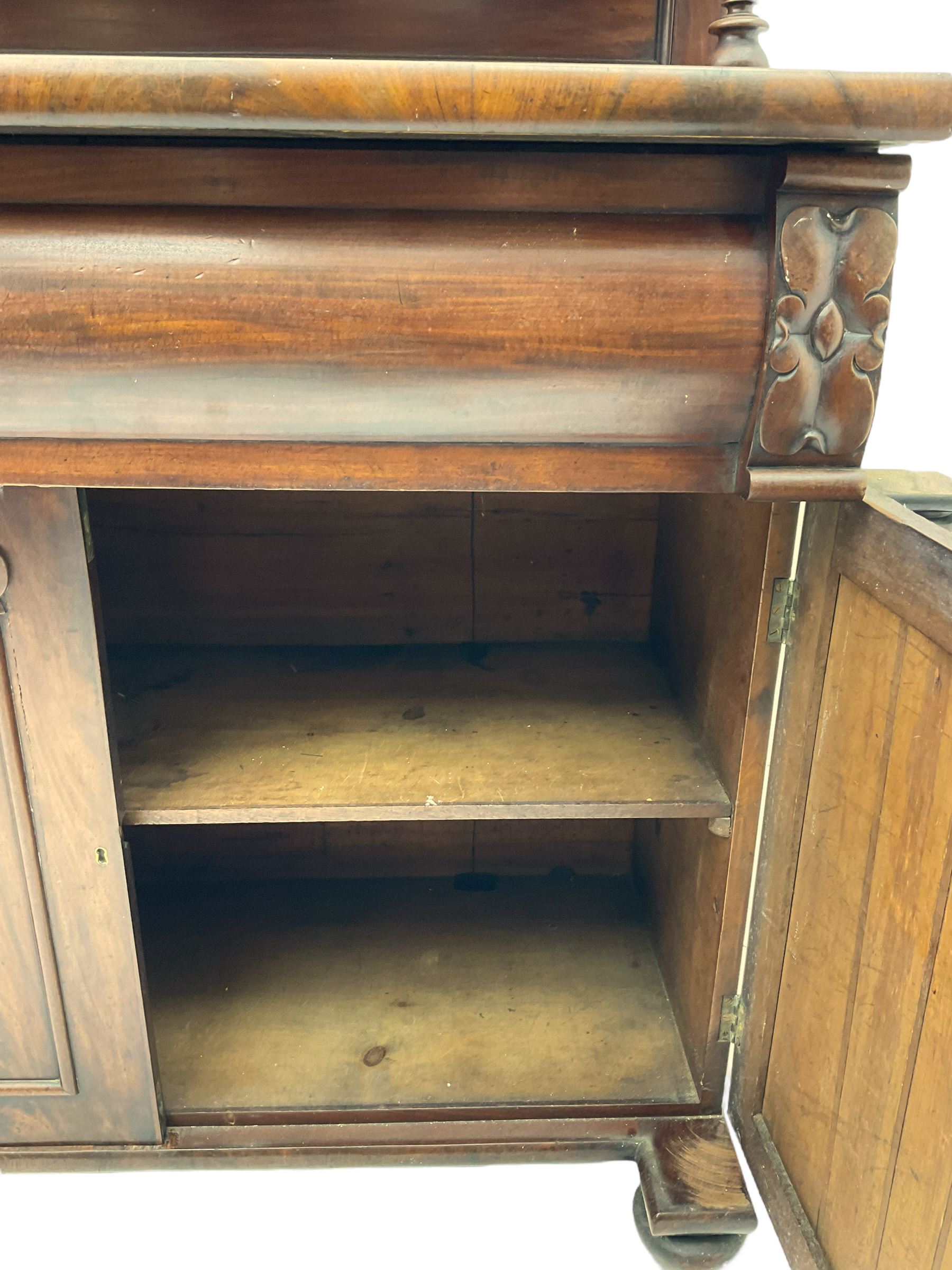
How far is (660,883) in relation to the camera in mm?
1335

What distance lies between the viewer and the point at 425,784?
103 cm

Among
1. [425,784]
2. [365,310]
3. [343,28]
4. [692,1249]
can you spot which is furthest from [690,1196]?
[343,28]

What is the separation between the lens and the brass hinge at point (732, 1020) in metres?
1.05

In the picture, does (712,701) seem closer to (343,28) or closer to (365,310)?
(365,310)

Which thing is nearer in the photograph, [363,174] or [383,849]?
[363,174]

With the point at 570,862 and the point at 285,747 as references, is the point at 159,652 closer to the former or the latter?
the point at 285,747

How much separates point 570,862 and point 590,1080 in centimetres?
43

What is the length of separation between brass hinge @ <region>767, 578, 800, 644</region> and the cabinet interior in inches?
1.8

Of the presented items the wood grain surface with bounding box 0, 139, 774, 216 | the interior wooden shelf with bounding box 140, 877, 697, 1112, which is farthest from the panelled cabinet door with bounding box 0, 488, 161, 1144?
the wood grain surface with bounding box 0, 139, 774, 216

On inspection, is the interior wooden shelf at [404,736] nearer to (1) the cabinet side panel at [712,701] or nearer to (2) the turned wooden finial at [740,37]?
(1) the cabinet side panel at [712,701]

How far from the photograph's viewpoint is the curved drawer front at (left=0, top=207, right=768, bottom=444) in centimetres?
70

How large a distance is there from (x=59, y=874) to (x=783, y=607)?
76 centimetres

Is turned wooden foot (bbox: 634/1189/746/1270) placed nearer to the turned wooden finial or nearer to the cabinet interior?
the cabinet interior

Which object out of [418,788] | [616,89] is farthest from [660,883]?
[616,89]
